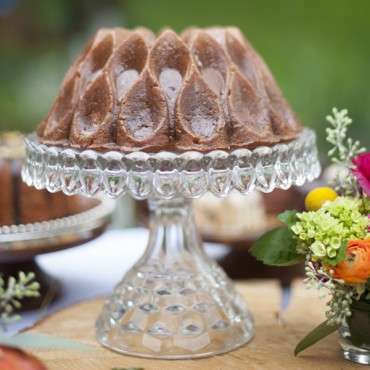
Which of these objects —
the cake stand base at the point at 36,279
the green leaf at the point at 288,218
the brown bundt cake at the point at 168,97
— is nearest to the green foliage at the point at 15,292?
the cake stand base at the point at 36,279

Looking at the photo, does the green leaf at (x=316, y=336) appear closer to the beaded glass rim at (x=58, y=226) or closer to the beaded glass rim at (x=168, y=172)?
the beaded glass rim at (x=168, y=172)

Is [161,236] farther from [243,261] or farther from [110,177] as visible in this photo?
[243,261]

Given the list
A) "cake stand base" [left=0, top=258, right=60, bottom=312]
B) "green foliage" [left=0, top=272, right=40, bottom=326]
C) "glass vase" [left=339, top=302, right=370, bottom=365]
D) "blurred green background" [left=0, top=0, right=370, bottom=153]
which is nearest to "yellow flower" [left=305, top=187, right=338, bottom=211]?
"glass vase" [left=339, top=302, right=370, bottom=365]

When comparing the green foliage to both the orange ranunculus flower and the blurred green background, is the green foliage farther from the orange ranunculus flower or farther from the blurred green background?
the blurred green background

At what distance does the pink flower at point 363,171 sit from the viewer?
76 cm

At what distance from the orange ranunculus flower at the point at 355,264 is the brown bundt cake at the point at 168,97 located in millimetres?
131

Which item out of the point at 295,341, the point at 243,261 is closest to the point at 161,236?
the point at 295,341

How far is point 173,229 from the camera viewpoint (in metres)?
0.91

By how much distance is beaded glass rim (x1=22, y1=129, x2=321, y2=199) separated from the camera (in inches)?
28.9

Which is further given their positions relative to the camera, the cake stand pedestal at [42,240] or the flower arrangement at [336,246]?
the cake stand pedestal at [42,240]

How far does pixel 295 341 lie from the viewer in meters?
0.87

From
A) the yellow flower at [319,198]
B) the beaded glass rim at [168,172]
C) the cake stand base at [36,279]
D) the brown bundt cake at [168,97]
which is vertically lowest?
the cake stand base at [36,279]

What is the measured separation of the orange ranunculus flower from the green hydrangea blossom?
0.4 inches

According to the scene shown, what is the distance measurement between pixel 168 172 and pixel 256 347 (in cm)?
24
